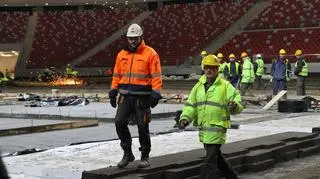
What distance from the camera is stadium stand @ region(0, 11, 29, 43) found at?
157ft

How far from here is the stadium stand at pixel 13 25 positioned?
157ft

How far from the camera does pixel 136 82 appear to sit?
638cm

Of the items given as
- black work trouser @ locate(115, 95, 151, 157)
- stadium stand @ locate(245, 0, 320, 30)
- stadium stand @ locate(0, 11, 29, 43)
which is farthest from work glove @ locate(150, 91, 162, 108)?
stadium stand @ locate(0, 11, 29, 43)

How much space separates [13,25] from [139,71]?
44.9 meters

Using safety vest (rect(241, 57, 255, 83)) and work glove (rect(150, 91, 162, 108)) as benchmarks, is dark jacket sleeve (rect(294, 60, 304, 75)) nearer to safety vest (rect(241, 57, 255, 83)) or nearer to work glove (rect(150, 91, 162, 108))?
safety vest (rect(241, 57, 255, 83))

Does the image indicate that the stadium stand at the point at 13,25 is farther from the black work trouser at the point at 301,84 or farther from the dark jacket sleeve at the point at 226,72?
the black work trouser at the point at 301,84

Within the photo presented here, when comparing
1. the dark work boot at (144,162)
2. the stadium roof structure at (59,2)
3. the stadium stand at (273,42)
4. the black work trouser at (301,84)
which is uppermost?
the stadium roof structure at (59,2)

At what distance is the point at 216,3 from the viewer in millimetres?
45062

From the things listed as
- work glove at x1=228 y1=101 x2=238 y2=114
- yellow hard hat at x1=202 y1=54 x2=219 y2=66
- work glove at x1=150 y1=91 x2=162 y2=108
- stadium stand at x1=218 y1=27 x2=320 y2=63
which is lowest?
work glove at x1=228 y1=101 x2=238 y2=114

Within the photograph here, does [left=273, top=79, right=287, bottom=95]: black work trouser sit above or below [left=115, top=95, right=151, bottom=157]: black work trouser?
below

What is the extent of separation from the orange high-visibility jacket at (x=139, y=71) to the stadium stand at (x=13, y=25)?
1684 inches

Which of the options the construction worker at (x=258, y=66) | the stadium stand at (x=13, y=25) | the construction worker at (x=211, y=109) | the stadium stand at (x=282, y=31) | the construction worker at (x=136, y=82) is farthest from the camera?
the stadium stand at (x=13, y=25)

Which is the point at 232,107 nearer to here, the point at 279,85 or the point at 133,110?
the point at 133,110

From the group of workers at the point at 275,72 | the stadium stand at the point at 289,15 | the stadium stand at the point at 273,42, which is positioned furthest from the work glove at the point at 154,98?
the stadium stand at the point at 289,15
